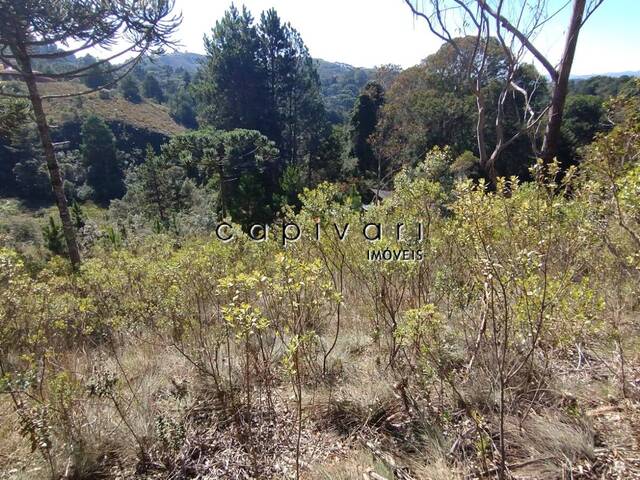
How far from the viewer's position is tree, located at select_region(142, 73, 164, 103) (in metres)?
58.5

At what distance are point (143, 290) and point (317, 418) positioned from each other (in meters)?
2.76

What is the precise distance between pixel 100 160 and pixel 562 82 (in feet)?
133

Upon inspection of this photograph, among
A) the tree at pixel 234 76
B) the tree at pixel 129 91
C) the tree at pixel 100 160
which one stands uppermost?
the tree at pixel 129 91

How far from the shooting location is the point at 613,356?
2242 mm

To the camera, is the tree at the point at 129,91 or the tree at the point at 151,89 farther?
the tree at the point at 151,89

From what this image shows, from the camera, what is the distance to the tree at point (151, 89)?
58.5 meters

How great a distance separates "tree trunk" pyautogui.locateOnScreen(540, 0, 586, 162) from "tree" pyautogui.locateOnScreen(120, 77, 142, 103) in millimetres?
60017

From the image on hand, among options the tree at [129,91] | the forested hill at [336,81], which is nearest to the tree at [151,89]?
the forested hill at [336,81]

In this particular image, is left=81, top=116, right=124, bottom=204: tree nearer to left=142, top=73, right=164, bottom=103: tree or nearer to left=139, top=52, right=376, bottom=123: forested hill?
left=139, top=52, right=376, bottom=123: forested hill

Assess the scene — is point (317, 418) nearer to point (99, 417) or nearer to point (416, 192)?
point (99, 417)

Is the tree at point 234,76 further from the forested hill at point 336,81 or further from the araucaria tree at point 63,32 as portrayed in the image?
the araucaria tree at point 63,32

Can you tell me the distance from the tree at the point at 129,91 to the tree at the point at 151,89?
13.0 ft

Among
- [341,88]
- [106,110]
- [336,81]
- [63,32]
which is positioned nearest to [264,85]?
[63,32]

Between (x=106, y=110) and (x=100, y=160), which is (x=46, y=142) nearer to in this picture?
(x=100, y=160)
